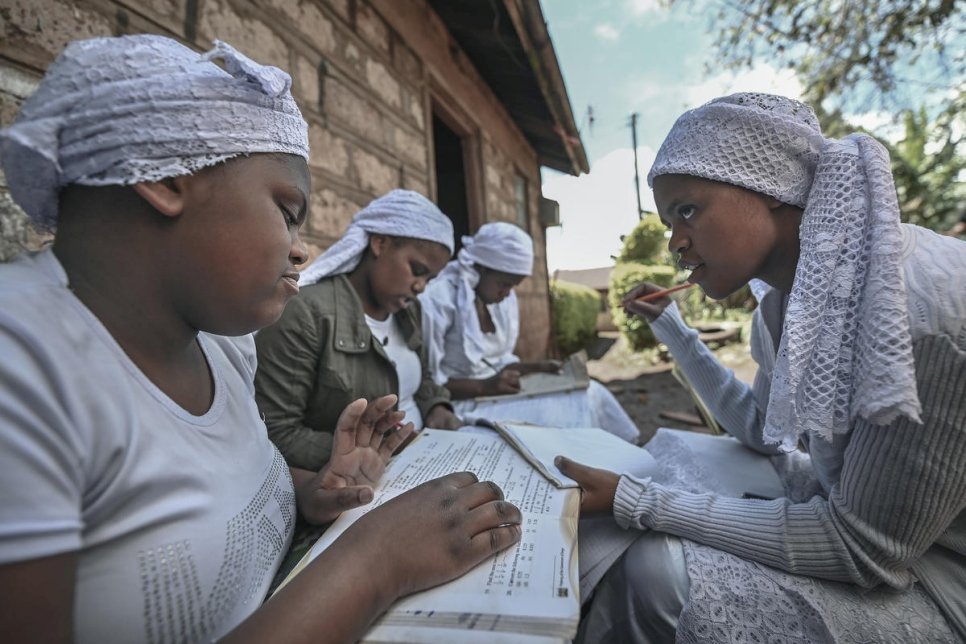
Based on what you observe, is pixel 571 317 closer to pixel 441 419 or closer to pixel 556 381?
pixel 556 381

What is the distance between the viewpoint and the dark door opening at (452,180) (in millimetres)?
5371

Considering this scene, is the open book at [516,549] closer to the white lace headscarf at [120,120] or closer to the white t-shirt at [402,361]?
the white t-shirt at [402,361]

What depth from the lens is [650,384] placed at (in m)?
6.73

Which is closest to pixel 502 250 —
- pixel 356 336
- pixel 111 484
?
pixel 356 336

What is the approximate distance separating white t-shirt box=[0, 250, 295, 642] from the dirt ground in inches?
115

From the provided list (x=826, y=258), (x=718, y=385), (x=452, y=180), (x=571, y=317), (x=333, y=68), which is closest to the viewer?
(x=826, y=258)

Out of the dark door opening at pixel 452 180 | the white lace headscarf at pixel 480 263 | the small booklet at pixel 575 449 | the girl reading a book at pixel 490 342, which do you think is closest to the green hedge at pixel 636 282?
the dark door opening at pixel 452 180

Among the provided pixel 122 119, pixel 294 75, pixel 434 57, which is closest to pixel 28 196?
pixel 122 119

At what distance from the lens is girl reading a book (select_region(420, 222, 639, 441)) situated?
237cm

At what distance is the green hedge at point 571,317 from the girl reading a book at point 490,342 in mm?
4783

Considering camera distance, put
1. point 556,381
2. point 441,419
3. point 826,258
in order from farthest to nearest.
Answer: point 556,381 < point 441,419 < point 826,258

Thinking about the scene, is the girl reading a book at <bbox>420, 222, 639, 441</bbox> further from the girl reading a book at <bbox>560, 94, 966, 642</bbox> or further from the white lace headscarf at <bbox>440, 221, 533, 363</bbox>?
the girl reading a book at <bbox>560, 94, 966, 642</bbox>

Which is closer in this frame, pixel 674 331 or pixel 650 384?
pixel 674 331

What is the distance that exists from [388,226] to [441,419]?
0.84 m
